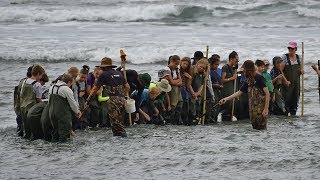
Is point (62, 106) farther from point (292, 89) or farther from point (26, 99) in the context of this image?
point (292, 89)

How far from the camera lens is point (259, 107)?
51.6 ft

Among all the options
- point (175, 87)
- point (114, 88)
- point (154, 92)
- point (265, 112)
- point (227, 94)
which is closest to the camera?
point (114, 88)

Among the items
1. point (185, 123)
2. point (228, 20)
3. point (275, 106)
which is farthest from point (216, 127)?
point (228, 20)

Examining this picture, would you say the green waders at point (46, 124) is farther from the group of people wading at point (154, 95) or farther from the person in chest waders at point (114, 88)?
the person in chest waders at point (114, 88)

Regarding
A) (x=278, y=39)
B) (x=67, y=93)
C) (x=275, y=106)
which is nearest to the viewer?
(x=67, y=93)

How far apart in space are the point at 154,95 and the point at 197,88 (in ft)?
3.95

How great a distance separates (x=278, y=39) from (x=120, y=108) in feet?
66.3

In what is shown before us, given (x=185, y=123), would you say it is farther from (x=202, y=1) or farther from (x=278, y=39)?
(x=202, y=1)

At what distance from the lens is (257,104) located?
15703 millimetres

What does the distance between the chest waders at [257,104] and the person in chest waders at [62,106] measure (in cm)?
363

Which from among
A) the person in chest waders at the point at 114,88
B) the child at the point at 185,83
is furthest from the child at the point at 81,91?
the child at the point at 185,83

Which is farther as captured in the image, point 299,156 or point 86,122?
point 86,122

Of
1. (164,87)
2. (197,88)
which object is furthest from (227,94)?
(164,87)

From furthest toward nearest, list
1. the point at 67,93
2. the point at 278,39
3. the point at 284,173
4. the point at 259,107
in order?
the point at 278,39, the point at 259,107, the point at 67,93, the point at 284,173
